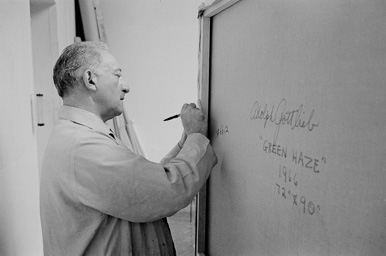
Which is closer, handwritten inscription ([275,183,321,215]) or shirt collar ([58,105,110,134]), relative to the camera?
handwritten inscription ([275,183,321,215])

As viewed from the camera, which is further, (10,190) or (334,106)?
(10,190)

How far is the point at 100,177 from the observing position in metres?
0.87

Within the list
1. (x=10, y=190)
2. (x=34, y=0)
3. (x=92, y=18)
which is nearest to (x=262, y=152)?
(x=10, y=190)

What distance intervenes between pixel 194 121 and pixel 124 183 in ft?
1.06

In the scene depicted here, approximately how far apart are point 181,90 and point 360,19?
2.85 meters

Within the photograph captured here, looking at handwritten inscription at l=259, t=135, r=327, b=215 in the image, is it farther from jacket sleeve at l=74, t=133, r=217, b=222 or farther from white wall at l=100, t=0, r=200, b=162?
white wall at l=100, t=0, r=200, b=162

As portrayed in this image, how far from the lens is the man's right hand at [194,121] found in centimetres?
109

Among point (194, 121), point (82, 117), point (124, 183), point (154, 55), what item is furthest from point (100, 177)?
point (154, 55)

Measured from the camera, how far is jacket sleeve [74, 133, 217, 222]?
2.87 ft

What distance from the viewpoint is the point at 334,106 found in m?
0.49

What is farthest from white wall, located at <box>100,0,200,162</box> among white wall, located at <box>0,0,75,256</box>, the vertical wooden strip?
the vertical wooden strip

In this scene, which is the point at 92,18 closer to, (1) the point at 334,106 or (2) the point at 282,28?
(2) the point at 282,28

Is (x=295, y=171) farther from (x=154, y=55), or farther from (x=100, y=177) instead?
(x=154, y=55)
